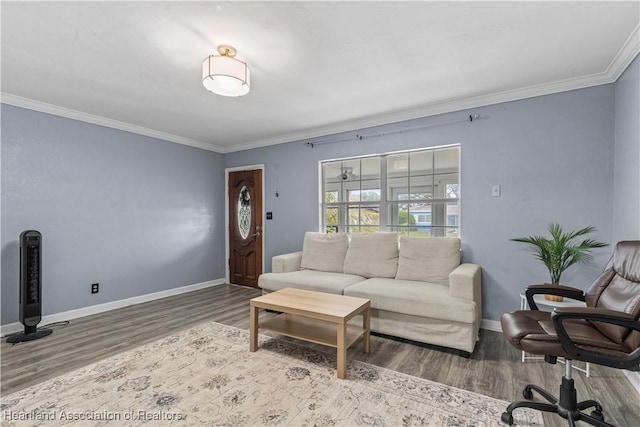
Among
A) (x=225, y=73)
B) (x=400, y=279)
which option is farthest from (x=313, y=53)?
(x=400, y=279)

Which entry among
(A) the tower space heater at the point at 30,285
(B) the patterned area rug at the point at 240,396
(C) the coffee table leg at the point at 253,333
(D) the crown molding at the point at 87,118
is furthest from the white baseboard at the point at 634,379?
(D) the crown molding at the point at 87,118

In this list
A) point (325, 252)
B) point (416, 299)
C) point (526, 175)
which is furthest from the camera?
point (325, 252)

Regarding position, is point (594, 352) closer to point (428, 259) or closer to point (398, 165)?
point (428, 259)

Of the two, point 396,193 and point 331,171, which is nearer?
point 396,193

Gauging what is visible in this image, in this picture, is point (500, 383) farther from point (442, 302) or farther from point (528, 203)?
point (528, 203)

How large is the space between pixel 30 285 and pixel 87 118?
2000mm

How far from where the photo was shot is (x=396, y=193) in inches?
149

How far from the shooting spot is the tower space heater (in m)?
2.89

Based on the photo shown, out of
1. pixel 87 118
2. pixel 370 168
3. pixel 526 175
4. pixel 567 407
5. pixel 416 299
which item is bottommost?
pixel 567 407

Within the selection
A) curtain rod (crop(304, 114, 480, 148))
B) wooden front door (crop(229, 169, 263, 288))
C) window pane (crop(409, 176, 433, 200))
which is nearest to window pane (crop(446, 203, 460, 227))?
window pane (crop(409, 176, 433, 200))

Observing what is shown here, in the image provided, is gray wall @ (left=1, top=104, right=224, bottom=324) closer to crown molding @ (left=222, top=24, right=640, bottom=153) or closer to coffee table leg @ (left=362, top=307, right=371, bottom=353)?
crown molding @ (left=222, top=24, right=640, bottom=153)

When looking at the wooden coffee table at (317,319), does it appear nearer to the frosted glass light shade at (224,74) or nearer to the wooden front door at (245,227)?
the frosted glass light shade at (224,74)

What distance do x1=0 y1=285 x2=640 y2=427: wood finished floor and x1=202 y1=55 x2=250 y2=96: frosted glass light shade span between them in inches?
93.7

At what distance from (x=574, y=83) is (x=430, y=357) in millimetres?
2823
